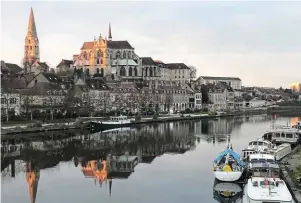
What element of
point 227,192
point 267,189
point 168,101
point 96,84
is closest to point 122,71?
point 168,101

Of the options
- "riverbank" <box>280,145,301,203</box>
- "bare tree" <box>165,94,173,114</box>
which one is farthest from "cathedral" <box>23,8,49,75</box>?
"riverbank" <box>280,145,301,203</box>

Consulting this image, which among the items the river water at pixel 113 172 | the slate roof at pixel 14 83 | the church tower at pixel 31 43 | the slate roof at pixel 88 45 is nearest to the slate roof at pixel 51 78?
the slate roof at pixel 14 83

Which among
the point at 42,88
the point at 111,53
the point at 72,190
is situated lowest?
the point at 72,190

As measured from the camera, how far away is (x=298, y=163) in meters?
24.9

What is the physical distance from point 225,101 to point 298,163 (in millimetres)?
90560

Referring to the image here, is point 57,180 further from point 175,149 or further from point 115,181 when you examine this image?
point 175,149

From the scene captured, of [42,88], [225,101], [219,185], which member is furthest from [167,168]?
[225,101]

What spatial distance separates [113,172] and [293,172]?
10199mm

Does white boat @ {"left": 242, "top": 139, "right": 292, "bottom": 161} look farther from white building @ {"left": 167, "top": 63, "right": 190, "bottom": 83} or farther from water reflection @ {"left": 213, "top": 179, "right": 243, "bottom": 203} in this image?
white building @ {"left": 167, "top": 63, "right": 190, "bottom": 83}

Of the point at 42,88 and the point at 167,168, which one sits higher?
the point at 42,88

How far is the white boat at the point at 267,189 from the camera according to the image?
1575 cm

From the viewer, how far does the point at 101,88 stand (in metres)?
72.9

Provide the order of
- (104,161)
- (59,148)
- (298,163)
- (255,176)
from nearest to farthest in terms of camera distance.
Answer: (255,176) → (298,163) → (104,161) → (59,148)

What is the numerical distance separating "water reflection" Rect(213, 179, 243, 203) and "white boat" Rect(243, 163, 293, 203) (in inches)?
21.4
